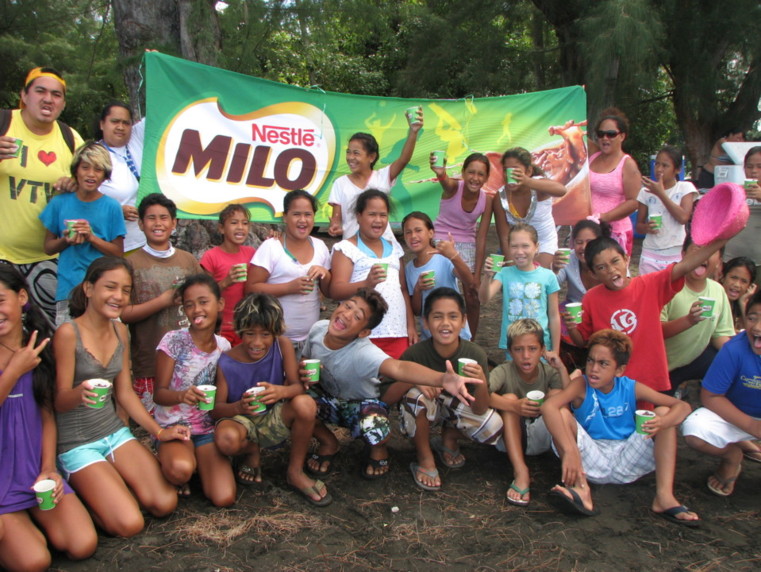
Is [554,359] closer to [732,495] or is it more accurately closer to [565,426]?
[565,426]

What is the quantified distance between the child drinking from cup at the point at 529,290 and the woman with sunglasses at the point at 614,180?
1.20 metres

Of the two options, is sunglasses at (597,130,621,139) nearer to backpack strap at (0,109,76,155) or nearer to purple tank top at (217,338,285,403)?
purple tank top at (217,338,285,403)

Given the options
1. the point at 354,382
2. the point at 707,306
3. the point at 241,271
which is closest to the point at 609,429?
the point at 707,306

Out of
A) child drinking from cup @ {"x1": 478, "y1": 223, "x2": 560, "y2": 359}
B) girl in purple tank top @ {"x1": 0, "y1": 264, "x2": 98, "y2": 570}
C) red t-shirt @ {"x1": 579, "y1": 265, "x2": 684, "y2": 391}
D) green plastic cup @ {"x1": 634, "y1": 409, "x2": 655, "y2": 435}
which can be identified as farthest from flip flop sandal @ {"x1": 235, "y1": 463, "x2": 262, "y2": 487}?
red t-shirt @ {"x1": 579, "y1": 265, "x2": 684, "y2": 391}

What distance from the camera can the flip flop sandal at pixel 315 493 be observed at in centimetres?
334

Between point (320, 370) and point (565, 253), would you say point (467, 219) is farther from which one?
point (320, 370)

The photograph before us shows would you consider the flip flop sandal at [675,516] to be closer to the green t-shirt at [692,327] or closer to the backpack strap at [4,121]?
the green t-shirt at [692,327]

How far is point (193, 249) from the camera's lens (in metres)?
7.41

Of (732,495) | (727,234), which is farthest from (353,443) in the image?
(727,234)

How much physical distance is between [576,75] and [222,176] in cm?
714

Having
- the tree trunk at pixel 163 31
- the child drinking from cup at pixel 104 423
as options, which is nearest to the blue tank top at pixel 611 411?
the child drinking from cup at pixel 104 423

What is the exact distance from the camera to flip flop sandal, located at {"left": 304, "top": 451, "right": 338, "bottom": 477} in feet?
12.2

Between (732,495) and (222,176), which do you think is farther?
(222,176)

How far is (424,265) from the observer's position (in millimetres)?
4438
